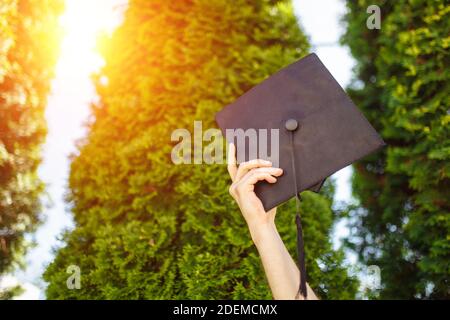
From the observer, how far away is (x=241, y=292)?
3051mm

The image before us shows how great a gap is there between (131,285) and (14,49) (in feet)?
11.8

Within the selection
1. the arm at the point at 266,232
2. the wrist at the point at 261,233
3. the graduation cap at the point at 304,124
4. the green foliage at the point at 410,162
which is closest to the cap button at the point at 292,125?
the graduation cap at the point at 304,124

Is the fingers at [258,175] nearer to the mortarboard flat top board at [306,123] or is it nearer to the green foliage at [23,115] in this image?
the mortarboard flat top board at [306,123]

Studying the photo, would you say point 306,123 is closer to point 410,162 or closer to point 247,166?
point 247,166

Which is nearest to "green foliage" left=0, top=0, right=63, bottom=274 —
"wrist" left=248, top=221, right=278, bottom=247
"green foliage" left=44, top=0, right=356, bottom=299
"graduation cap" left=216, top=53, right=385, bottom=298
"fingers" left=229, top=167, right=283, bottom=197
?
"green foliage" left=44, top=0, right=356, bottom=299

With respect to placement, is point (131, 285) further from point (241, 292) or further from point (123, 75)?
point (123, 75)

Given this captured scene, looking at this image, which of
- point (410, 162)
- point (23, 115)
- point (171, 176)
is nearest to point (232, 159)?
point (171, 176)

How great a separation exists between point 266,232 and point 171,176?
5.99ft

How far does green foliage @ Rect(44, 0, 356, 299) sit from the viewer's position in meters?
3.23

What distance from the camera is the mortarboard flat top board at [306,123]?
6.95ft

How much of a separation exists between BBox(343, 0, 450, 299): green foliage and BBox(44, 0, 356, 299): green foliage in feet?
2.73

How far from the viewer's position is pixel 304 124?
7.30 feet

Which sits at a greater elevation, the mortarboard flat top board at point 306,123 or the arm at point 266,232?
the mortarboard flat top board at point 306,123
